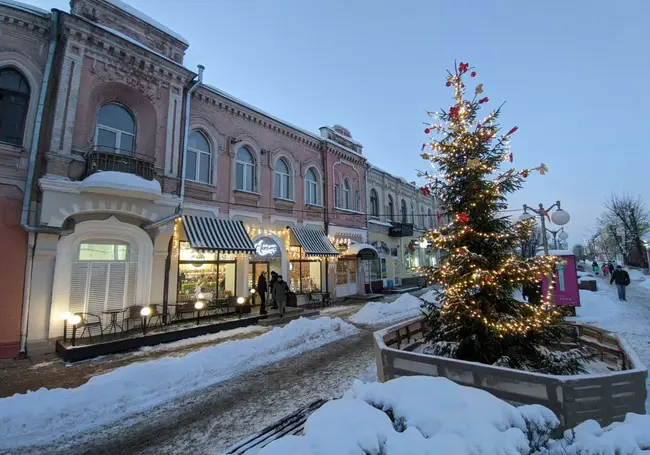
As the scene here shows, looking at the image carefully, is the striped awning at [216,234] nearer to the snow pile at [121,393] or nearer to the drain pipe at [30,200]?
the drain pipe at [30,200]

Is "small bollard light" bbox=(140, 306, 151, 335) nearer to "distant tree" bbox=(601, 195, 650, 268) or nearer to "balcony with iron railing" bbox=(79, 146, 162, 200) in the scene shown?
"balcony with iron railing" bbox=(79, 146, 162, 200)

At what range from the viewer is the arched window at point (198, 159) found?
43.0 feet

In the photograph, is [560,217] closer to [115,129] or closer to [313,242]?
[313,242]

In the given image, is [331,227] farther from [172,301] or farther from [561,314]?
[561,314]

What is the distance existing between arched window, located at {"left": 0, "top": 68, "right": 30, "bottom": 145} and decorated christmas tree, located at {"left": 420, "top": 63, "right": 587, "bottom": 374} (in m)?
11.4

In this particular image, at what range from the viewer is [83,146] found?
998 cm

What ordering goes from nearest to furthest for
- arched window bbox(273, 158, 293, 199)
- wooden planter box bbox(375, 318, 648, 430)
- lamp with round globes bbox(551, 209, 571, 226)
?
wooden planter box bbox(375, 318, 648, 430) < lamp with round globes bbox(551, 209, 571, 226) < arched window bbox(273, 158, 293, 199)

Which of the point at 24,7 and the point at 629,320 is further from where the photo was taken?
the point at 629,320

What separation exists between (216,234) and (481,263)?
9611 mm

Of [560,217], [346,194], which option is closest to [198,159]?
[346,194]

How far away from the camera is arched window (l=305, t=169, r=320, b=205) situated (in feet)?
59.8

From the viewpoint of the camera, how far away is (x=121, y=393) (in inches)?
233

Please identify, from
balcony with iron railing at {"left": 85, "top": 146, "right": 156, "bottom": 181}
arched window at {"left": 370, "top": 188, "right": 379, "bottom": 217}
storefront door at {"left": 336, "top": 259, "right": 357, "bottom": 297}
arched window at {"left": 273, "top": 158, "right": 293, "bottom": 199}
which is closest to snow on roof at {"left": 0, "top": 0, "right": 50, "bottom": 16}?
balcony with iron railing at {"left": 85, "top": 146, "right": 156, "bottom": 181}

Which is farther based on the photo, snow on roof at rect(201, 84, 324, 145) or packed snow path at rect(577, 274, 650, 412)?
snow on roof at rect(201, 84, 324, 145)
